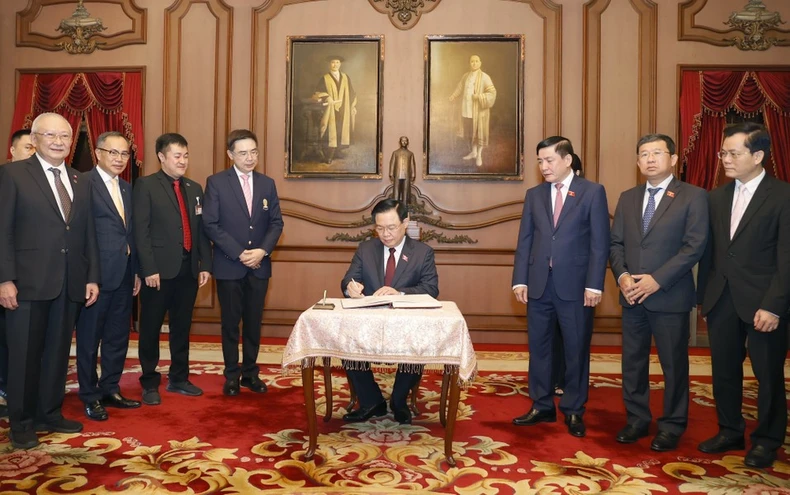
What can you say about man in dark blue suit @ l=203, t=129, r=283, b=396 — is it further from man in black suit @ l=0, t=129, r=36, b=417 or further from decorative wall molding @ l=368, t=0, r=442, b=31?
decorative wall molding @ l=368, t=0, r=442, b=31

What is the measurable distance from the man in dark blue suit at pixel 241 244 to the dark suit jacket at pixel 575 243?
186 cm

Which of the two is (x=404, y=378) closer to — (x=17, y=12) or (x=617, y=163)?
(x=617, y=163)

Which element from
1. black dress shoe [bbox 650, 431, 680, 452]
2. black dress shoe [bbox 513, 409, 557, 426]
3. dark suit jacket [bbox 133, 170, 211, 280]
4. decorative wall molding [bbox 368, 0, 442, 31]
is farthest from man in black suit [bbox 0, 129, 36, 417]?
decorative wall molding [bbox 368, 0, 442, 31]

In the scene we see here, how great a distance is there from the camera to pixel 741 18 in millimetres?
6238

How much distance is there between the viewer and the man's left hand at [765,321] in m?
3.06

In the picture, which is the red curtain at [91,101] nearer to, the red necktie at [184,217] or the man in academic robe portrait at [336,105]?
the man in academic robe portrait at [336,105]

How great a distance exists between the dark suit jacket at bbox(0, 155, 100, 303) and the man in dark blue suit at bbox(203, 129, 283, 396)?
3.40ft

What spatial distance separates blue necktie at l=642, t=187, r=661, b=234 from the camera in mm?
3492

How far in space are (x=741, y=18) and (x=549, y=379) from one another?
457cm

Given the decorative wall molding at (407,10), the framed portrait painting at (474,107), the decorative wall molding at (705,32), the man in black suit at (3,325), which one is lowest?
the man in black suit at (3,325)

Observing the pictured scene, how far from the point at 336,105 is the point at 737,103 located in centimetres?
419

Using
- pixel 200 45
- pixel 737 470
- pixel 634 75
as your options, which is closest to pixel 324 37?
pixel 200 45

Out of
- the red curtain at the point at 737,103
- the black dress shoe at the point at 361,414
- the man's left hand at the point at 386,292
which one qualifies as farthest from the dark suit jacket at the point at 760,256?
the red curtain at the point at 737,103

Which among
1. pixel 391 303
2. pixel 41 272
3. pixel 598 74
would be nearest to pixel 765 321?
pixel 391 303
